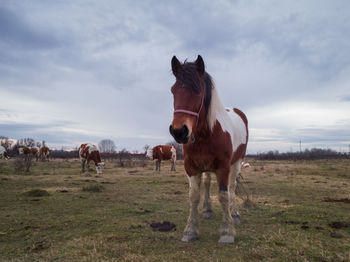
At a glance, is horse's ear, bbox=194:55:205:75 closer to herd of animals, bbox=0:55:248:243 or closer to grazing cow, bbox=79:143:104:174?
herd of animals, bbox=0:55:248:243

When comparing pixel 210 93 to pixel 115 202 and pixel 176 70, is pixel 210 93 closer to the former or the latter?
pixel 176 70

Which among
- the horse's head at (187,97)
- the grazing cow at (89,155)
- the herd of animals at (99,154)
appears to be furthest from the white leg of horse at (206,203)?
the grazing cow at (89,155)

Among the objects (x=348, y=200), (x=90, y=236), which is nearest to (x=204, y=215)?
(x=90, y=236)

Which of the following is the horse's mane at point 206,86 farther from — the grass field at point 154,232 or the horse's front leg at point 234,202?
the grass field at point 154,232

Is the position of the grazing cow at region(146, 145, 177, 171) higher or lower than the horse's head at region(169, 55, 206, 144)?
lower

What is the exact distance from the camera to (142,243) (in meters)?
3.54

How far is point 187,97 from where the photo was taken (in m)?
3.10

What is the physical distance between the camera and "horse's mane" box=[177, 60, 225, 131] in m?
3.17

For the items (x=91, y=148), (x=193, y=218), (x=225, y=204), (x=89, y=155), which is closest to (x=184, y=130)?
(x=225, y=204)

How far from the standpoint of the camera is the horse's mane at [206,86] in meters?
3.17

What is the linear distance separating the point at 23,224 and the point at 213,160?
404cm

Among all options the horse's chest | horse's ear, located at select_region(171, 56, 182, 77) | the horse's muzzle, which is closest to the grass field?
the horse's chest

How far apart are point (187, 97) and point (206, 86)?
636mm

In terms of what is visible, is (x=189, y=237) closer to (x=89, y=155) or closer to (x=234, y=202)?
(x=234, y=202)
